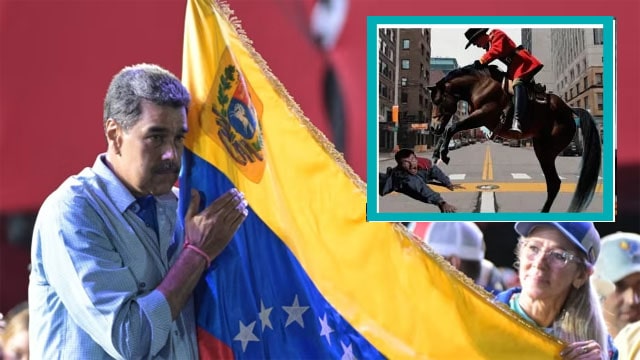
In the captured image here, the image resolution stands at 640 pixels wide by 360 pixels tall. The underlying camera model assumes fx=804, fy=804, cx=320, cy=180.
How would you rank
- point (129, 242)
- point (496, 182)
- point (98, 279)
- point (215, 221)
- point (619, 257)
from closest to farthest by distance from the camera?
point (98, 279)
point (129, 242)
point (215, 221)
point (496, 182)
point (619, 257)

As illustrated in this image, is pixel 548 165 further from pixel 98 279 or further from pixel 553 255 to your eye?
pixel 98 279

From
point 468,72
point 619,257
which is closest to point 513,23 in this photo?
point 468,72

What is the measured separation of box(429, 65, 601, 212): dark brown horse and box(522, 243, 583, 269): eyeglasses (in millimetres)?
142

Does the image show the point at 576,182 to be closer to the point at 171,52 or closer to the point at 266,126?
the point at 266,126

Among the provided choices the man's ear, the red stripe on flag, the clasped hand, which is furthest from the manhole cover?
the man's ear

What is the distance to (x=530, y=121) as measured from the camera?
2.61 m

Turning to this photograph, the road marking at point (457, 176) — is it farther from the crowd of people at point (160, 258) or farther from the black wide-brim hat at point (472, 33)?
the black wide-brim hat at point (472, 33)

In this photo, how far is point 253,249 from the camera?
8.11 ft

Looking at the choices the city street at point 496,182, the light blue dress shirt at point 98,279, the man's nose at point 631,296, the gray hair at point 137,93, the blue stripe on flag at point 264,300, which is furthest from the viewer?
the man's nose at point 631,296

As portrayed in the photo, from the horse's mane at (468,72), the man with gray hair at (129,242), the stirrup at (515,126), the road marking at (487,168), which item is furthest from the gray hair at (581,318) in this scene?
the man with gray hair at (129,242)

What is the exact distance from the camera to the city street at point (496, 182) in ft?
8.45

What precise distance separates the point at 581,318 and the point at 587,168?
491mm

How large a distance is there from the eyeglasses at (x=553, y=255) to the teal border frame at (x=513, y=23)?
11cm

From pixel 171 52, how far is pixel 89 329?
3.13 feet
